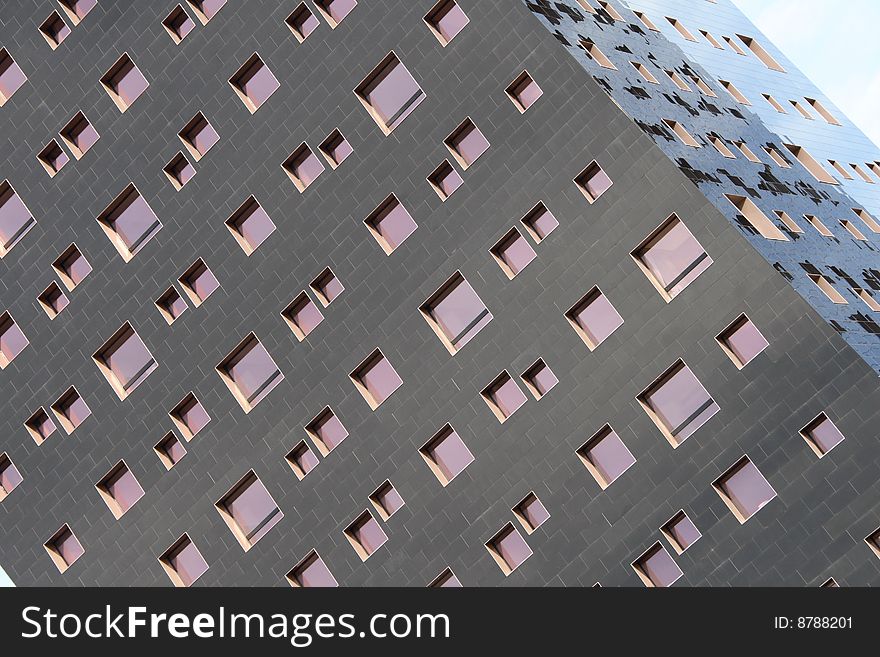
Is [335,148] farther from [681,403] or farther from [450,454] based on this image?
[681,403]

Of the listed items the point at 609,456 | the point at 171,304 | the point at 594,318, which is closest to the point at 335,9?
the point at 171,304

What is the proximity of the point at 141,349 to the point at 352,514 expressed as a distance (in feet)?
30.8

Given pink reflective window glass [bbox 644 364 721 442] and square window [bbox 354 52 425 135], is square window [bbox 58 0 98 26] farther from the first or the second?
pink reflective window glass [bbox 644 364 721 442]

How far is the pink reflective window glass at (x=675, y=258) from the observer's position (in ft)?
172

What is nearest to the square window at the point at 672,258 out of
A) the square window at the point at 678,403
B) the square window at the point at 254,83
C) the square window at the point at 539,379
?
Result: the square window at the point at 678,403

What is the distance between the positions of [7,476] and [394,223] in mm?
17029

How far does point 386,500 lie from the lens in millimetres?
56281

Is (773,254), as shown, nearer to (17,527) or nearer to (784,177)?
(784,177)

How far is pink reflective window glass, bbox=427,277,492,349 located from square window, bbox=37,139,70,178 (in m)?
14.8

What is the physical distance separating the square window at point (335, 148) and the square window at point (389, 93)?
1.30 m

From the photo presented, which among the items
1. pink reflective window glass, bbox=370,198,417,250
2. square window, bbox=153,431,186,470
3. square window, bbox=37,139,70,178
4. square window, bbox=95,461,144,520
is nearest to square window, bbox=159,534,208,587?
square window, bbox=95,461,144,520
